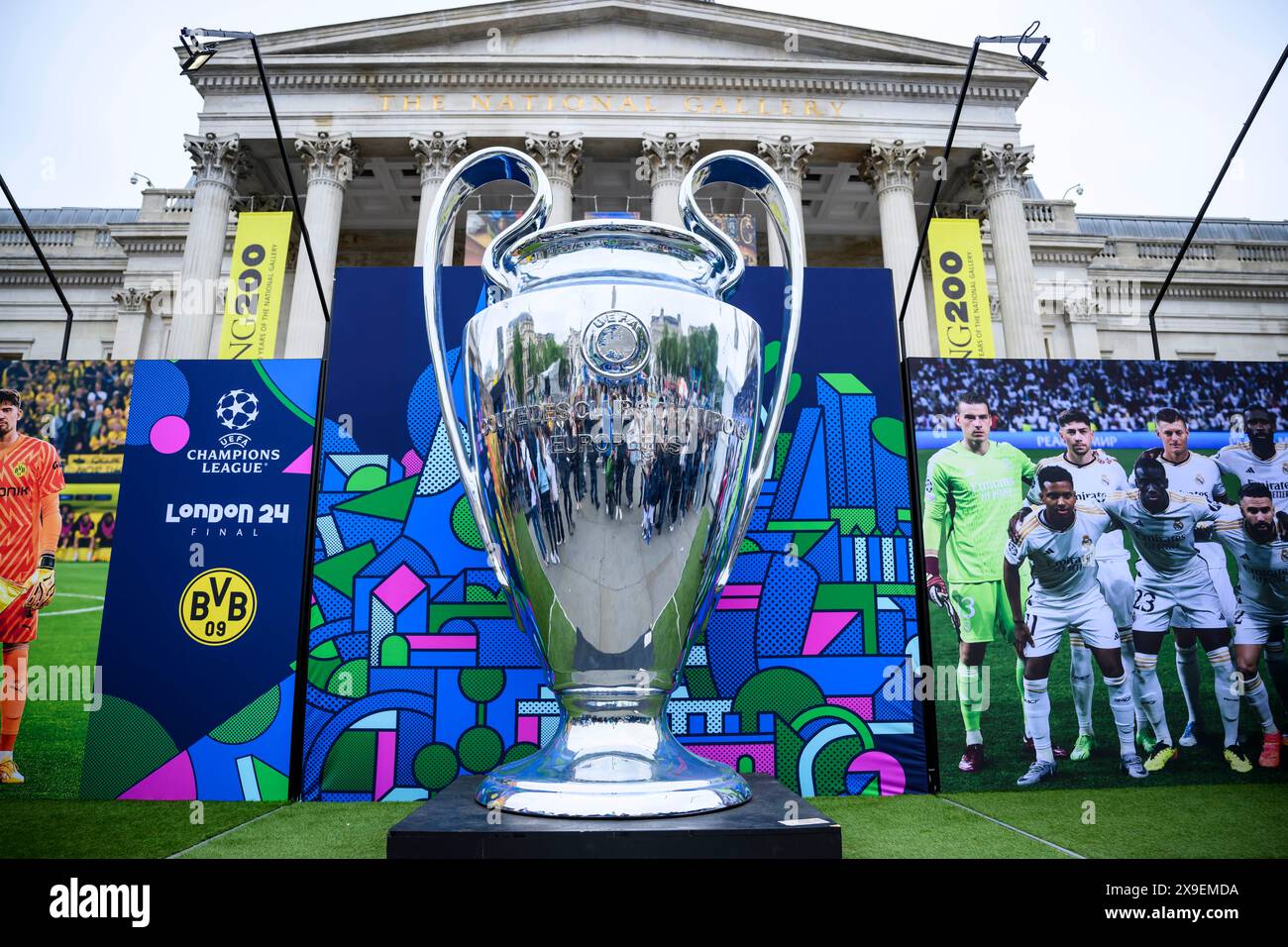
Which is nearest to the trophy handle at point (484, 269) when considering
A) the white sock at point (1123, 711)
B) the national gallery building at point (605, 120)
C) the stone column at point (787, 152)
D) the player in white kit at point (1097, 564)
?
the player in white kit at point (1097, 564)

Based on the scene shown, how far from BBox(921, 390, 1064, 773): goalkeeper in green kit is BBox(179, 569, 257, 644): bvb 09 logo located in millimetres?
→ 3111

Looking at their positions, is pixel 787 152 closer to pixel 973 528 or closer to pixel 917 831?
pixel 973 528

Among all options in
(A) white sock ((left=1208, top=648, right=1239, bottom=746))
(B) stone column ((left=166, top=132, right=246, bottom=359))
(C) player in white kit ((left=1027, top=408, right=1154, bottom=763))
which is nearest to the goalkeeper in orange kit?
(C) player in white kit ((left=1027, top=408, right=1154, bottom=763))

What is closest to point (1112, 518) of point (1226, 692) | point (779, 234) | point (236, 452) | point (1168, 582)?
point (1168, 582)

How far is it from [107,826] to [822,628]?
2.91 m

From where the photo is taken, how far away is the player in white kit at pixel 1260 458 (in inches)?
155

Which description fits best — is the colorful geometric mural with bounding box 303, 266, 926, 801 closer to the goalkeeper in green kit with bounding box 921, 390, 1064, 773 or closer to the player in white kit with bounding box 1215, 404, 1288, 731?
the goalkeeper in green kit with bounding box 921, 390, 1064, 773

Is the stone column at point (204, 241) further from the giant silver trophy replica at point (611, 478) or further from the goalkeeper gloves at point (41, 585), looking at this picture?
the giant silver trophy replica at point (611, 478)

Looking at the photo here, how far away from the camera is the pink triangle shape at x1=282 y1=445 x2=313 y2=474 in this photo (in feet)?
12.4
